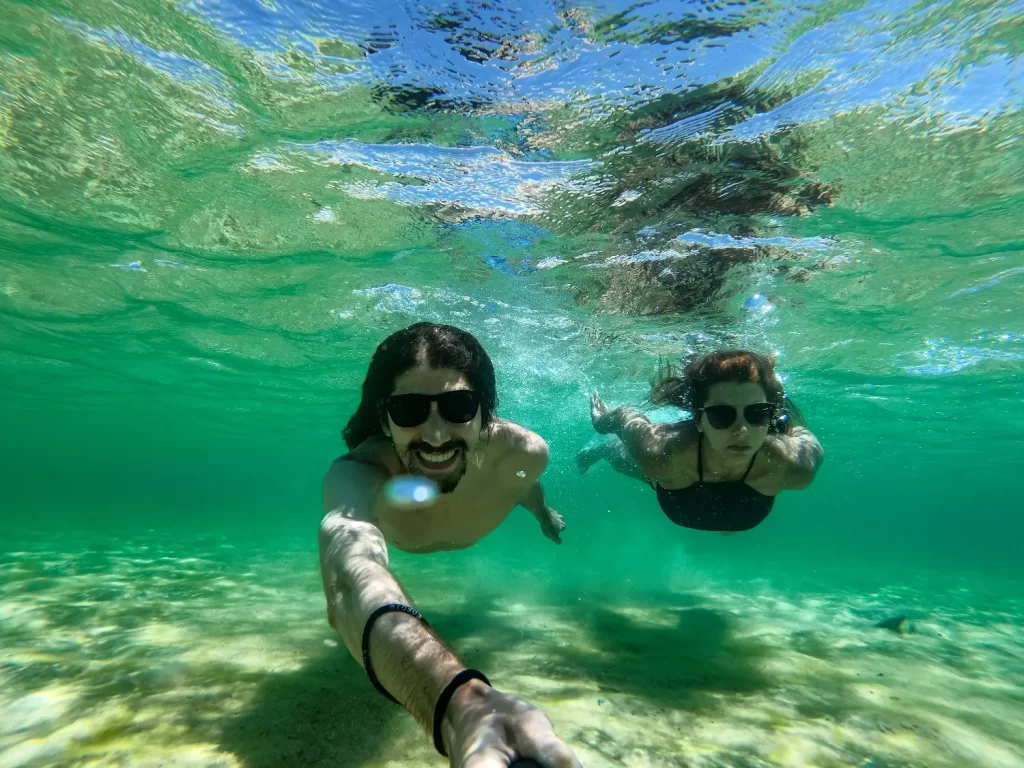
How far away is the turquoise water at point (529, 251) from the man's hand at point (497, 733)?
5.97ft

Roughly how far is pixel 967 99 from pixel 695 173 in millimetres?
3140

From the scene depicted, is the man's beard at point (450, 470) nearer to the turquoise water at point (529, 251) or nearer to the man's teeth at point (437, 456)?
the man's teeth at point (437, 456)

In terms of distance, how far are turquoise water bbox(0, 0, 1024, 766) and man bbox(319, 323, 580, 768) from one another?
1.39m

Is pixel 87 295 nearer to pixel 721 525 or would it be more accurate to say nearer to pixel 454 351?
pixel 454 351

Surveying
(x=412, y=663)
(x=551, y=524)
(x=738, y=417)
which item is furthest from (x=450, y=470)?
(x=738, y=417)

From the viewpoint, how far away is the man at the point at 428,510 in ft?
5.52

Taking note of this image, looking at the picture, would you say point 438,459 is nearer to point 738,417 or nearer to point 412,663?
point 412,663

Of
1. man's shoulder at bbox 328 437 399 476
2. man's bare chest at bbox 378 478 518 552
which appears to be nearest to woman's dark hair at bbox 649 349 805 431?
man's bare chest at bbox 378 478 518 552

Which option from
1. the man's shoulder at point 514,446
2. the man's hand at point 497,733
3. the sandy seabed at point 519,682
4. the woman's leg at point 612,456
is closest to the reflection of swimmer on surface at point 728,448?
the woman's leg at point 612,456

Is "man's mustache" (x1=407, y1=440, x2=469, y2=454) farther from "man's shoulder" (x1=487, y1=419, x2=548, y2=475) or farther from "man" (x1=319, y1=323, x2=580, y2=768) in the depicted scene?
"man's shoulder" (x1=487, y1=419, x2=548, y2=475)

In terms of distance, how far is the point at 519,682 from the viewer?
15.3ft

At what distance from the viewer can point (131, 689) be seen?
4.18 m

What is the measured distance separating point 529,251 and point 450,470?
6.77m

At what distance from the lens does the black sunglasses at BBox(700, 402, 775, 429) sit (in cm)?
620
